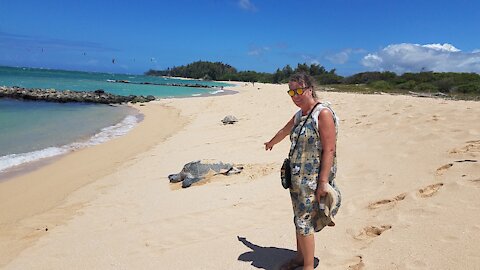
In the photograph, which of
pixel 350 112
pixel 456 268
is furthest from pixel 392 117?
pixel 456 268

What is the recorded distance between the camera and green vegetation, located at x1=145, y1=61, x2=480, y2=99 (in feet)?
95.3

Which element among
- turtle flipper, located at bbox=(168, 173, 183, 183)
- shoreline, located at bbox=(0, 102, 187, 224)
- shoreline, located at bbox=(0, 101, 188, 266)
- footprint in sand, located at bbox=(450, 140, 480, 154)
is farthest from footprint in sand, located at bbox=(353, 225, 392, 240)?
shoreline, located at bbox=(0, 102, 187, 224)

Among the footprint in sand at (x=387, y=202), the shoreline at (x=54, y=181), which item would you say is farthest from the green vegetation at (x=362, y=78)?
the footprint in sand at (x=387, y=202)

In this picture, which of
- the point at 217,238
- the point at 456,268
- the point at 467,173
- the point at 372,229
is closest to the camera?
the point at 456,268

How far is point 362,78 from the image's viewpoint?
53.6 metres

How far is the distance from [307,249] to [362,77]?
54.7 meters

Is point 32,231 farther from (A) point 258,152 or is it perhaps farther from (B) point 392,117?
(B) point 392,117

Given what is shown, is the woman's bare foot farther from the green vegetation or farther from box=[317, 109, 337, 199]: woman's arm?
the green vegetation

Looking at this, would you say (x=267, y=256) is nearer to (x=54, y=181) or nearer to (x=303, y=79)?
(x=303, y=79)

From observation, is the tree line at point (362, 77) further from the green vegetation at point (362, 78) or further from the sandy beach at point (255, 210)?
the sandy beach at point (255, 210)

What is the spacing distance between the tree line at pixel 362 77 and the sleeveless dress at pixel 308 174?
562 millimetres

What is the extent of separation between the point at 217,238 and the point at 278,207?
108 cm

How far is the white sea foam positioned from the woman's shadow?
729 centimetres

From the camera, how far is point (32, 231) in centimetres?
517
